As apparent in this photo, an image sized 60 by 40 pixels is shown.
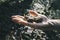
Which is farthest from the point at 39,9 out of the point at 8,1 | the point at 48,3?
the point at 8,1

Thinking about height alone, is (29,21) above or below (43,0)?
above

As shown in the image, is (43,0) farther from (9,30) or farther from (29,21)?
(29,21)

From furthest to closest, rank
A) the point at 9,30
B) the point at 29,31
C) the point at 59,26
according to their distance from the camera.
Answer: the point at 9,30, the point at 29,31, the point at 59,26

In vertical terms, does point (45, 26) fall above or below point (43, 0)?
above

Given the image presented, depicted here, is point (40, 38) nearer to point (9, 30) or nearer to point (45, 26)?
point (9, 30)

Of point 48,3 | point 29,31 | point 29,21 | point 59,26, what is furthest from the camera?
point 48,3

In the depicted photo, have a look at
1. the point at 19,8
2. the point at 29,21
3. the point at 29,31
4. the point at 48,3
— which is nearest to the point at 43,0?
the point at 48,3

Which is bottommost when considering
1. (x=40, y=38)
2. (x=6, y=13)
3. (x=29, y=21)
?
(x=40, y=38)

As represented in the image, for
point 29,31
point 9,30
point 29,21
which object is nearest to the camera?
point 29,21

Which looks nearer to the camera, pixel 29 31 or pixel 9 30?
pixel 29 31
